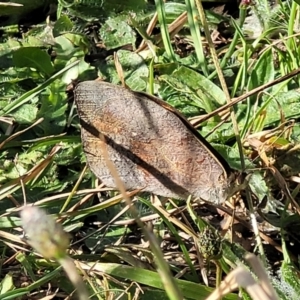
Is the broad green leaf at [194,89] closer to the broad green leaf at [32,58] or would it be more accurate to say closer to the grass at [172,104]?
the grass at [172,104]

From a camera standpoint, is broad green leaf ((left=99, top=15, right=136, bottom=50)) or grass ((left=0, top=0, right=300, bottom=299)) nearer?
grass ((left=0, top=0, right=300, bottom=299))

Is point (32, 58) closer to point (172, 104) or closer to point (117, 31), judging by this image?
point (117, 31)

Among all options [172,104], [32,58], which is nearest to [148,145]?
[172,104]

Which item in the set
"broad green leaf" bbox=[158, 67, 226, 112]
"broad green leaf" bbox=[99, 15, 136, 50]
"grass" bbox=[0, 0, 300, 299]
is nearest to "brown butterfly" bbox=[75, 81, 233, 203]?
"grass" bbox=[0, 0, 300, 299]

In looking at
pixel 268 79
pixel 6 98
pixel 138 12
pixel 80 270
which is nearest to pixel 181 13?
pixel 138 12

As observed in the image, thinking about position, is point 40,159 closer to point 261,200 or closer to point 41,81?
point 41,81

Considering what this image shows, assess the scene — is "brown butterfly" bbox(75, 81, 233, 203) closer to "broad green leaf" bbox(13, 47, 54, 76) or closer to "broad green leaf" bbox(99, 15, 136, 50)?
"broad green leaf" bbox(13, 47, 54, 76)

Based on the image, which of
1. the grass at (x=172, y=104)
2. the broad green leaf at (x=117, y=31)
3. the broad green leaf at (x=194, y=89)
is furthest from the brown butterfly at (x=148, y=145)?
the broad green leaf at (x=117, y=31)
